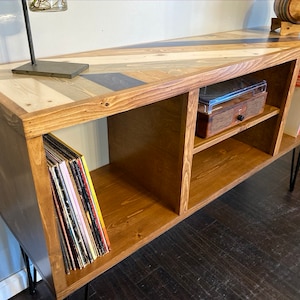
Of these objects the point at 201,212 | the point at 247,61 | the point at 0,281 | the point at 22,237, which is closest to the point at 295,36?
the point at 247,61

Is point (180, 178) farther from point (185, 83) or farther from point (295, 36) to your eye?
point (295, 36)

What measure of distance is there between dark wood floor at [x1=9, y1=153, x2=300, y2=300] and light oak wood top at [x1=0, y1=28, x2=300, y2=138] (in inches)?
32.0

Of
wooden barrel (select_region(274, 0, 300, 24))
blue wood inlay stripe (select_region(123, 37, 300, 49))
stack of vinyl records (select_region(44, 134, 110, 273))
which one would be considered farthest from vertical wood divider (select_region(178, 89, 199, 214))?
wooden barrel (select_region(274, 0, 300, 24))

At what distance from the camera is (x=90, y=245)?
2.73ft

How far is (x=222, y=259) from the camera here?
53.7 inches

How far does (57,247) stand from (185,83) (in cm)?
50

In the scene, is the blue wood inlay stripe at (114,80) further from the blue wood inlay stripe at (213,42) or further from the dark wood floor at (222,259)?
the dark wood floor at (222,259)

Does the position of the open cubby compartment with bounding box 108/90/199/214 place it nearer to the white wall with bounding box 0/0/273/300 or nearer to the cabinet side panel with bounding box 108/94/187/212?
the cabinet side panel with bounding box 108/94/187/212

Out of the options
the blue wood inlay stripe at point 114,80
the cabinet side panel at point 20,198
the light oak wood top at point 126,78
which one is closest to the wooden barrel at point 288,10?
the light oak wood top at point 126,78

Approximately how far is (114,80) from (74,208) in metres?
0.33

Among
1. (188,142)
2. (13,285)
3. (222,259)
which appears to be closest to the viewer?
(188,142)

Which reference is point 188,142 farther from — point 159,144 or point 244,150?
point 244,150

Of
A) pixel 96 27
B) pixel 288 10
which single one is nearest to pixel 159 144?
pixel 96 27

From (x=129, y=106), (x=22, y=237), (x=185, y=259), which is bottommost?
(x=185, y=259)
